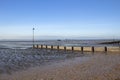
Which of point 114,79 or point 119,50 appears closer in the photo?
point 114,79

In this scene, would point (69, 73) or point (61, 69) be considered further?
point (61, 69)

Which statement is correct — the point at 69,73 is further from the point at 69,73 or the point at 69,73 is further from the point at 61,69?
the point at 61,69

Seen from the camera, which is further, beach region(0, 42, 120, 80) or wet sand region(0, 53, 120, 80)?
beach region(0, 42, 120, 80)

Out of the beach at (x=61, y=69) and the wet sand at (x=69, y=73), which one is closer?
the wet sand at (x=69, y=73)

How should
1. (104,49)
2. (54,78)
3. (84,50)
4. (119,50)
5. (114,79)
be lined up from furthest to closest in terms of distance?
(84,50), (104,49), (119,50), (54,78), (114,79)

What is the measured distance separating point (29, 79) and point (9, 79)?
1356 millimetres

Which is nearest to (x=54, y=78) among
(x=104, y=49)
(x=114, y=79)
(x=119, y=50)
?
(x=114, y=79)

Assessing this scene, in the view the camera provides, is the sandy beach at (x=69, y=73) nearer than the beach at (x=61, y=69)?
Yes

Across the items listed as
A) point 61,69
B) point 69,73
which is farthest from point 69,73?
point 61,69

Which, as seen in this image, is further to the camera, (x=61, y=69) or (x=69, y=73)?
(x=61, y=69)

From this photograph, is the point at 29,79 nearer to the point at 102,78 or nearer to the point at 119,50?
the point at 102,78

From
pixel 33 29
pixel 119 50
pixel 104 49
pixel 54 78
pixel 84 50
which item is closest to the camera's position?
pixel 54 78

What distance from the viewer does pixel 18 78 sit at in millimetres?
12172

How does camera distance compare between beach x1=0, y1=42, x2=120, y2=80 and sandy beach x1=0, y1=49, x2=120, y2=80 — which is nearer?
sandy beach x1=0, y1=49, x2=120, y2=80
